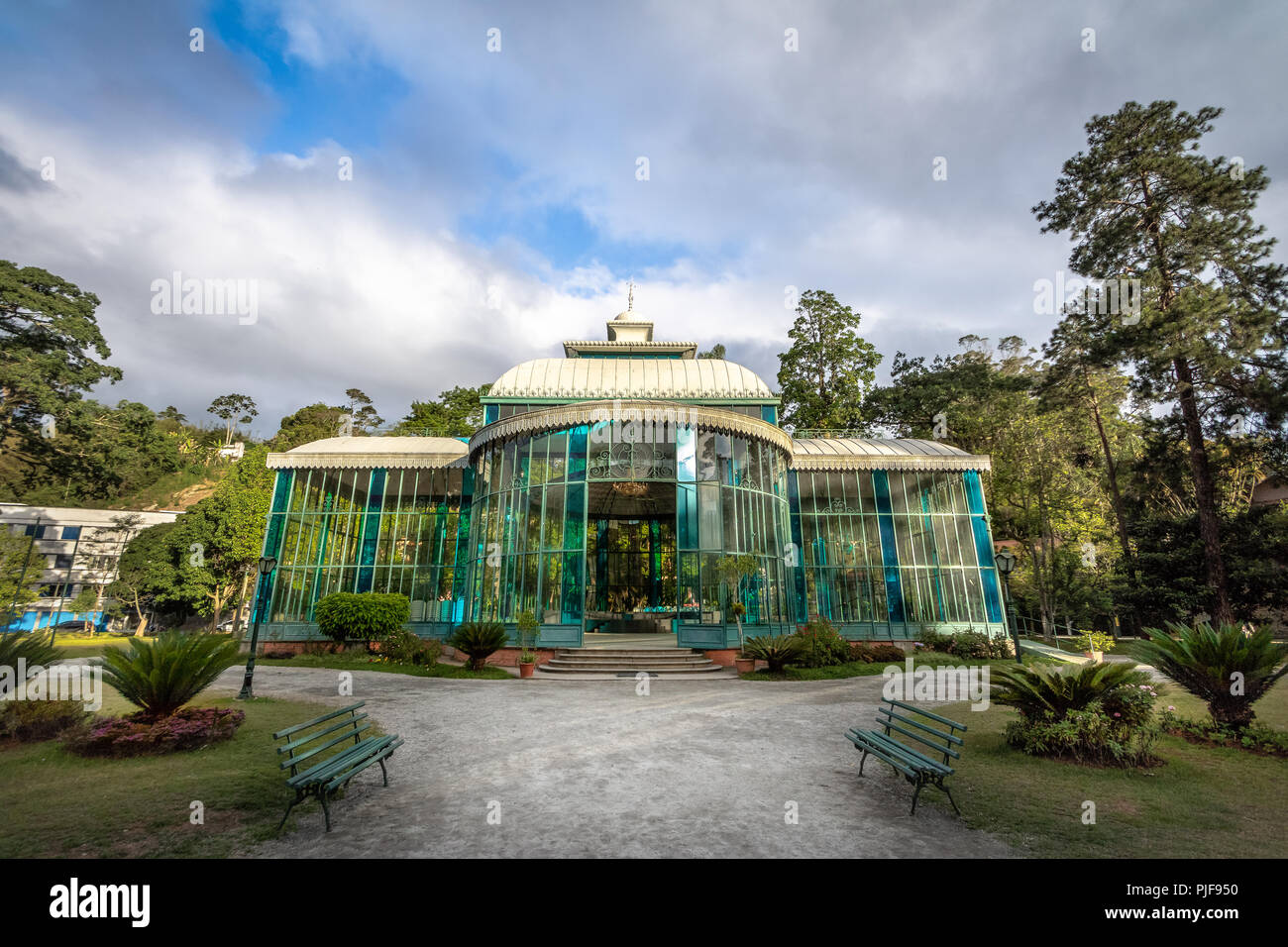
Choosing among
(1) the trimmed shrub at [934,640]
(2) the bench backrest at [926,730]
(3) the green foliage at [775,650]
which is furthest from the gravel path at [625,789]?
(1) the trimmed shrub at [934,640]

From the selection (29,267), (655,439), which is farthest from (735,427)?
(29,267)

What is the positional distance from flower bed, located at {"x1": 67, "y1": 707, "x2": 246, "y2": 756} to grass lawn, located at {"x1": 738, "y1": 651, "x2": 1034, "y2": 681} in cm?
1086

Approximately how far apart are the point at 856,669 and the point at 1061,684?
8.52m

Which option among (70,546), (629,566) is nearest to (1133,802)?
(629,566)

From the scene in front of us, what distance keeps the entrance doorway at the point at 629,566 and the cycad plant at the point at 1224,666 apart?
1686 centimetres

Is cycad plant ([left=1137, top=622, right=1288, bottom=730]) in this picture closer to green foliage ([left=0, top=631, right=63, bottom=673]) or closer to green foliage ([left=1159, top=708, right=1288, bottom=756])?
green foliage ([left=1159, top=708, right=1288, bottom=756])

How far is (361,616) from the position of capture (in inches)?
647

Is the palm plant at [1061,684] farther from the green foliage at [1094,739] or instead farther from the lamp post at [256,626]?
the lamp post at [256,626]

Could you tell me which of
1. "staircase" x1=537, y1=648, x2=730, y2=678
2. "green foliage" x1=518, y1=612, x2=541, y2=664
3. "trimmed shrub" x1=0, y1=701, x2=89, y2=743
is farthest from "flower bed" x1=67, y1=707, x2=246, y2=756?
"staircase" x1=537, y1=648, x2=730, y2=678

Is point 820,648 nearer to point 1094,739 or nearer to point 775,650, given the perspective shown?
point 775,650

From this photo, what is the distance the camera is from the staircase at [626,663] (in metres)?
14.2
